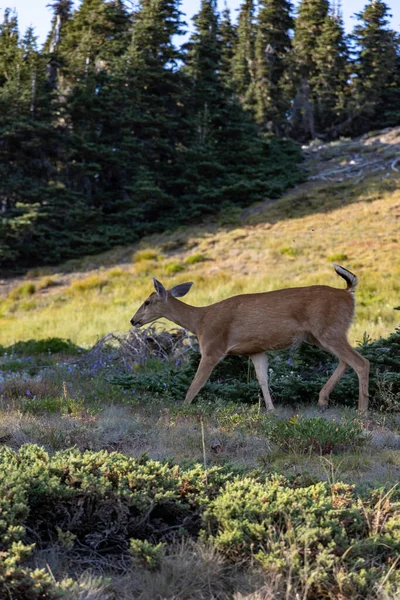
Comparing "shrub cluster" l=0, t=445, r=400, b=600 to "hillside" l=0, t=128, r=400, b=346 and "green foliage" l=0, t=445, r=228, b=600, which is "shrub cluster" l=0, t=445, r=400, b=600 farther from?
"hillside" l=0, t=128, r=400, b=346

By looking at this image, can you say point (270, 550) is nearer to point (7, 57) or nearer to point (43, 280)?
point (43, 280)

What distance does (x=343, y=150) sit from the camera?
48.8 m

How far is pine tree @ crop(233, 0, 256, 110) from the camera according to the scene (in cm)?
5222

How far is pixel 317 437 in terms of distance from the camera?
5.57m

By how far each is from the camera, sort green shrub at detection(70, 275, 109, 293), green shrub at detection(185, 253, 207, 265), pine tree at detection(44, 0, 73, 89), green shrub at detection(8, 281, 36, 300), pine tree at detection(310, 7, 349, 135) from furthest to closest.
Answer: pine tree at detection(310, 7, 349, 135) → pine tree at detection(44, 0, 73, 89) → green shrub at detection(185, 253, 207, 265) → green shrub at detection(8, 281, 36, 300) → green shrub at detection(70, 275, 109, 293)

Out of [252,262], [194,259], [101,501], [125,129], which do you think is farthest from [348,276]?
[125,129]

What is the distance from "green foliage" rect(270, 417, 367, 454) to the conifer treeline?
95.2 ft

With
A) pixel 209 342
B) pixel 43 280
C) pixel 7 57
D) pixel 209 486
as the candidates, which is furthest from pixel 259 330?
pixel 7 57

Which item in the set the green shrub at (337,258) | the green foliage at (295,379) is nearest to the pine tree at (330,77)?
the green shrub at (337,258)

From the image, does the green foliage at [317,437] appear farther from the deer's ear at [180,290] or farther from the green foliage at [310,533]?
the deer's ear at [180,290]

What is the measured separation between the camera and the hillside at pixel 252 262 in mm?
20688

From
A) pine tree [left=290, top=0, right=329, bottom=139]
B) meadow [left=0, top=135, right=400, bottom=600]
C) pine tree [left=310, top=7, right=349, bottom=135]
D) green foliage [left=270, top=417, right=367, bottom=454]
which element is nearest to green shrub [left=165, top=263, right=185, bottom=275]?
meadow [left=0, top=135, right=400, bottom=600]

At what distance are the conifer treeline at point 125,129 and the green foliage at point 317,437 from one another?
95.2 feet

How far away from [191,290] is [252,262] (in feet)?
19.2
